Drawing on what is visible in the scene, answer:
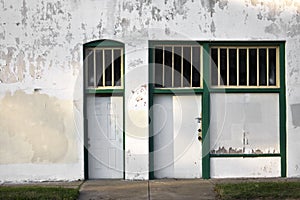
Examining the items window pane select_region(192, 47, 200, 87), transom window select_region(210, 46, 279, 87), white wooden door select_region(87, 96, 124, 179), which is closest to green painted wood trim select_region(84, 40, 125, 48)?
white wooden door select_region(87, 96, 124, 179)

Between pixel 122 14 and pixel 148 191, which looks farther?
pixel 122 14

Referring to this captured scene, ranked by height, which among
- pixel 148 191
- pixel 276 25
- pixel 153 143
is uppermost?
A: pixel 276 25

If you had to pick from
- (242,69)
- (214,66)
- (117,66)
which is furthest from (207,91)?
(117,66)

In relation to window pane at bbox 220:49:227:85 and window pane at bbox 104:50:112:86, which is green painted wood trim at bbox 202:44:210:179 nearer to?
window pane at bbox 220:49:227:85

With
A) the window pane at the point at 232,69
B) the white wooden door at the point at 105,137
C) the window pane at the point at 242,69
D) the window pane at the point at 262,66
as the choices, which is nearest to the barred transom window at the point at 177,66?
the window pane at the point at 232,69

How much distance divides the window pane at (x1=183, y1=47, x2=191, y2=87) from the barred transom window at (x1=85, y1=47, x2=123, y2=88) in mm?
1470

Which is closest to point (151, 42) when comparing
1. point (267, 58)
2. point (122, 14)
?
point (122, 14)

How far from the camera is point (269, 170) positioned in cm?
1185

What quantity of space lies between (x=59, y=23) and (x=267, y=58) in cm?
491

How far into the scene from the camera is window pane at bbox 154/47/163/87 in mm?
11875

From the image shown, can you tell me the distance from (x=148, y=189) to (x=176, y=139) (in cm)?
168

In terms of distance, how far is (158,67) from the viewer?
11.9 metres

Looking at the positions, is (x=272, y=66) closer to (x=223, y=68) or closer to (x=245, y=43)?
(x=245, y=43)

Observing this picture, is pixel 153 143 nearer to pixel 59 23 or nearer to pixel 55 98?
pixel 55 98
